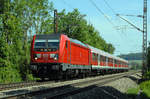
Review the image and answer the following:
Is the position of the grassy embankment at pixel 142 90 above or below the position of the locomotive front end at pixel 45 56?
below

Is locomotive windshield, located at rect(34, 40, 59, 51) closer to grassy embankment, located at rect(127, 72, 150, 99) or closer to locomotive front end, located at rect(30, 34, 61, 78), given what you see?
locomotive front end, located at rect(30, 34, 61, 78)

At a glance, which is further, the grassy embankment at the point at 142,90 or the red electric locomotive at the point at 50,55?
the red electric locomotive at the point at 50,55

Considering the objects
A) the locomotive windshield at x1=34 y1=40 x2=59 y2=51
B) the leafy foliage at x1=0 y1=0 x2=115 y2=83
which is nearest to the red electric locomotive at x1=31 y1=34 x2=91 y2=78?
the locomotive windshield at x1=34 y1=40 x2=59 y2=51

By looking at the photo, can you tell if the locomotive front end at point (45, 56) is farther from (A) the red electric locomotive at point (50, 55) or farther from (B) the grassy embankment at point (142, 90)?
(B) the grassy embankment at point (142, 90)

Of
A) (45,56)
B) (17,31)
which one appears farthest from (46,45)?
(17,31)

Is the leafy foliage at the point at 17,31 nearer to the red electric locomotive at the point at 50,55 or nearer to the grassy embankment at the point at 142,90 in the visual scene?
the red electric locomotive at the point at 50,55

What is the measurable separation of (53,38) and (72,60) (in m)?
3.32

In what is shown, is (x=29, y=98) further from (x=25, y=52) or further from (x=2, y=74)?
(x=25, y=52)

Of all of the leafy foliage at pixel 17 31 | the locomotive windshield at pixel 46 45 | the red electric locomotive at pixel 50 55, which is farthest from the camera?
the leafy foliage at pixel 17 31

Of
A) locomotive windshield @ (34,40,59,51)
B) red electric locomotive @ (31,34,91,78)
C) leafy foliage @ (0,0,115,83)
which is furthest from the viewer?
leafy foliage @ (0,0,115,83)

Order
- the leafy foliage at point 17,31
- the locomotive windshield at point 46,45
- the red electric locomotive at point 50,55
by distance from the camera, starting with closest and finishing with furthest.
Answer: the red electric locomotive at point 50,55 → the locomotive windshield at point 46,45 → the leafy foliage at point 17,31

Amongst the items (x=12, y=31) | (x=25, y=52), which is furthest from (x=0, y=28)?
(x=25, y=52)

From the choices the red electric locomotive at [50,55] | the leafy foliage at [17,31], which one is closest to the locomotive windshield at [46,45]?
the red electric locomotive at [50,55]

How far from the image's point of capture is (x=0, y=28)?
27578 millimetres
